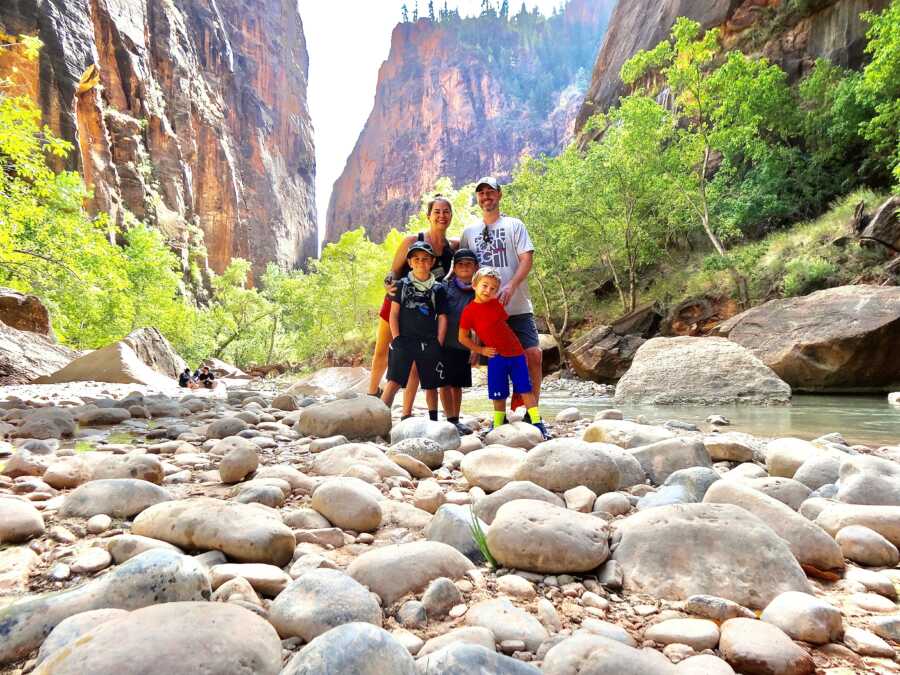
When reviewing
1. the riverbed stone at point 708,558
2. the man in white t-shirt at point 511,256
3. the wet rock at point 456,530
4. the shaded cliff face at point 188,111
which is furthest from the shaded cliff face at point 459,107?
the riverbed stone at point 708,558

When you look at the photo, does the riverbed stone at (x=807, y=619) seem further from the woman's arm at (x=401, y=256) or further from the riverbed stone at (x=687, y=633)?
the woman's arm at (x=401, y=256)

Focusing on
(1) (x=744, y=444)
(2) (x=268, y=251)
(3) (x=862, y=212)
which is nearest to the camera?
(1) (x=744, y=444)

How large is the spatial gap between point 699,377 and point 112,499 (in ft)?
27.7

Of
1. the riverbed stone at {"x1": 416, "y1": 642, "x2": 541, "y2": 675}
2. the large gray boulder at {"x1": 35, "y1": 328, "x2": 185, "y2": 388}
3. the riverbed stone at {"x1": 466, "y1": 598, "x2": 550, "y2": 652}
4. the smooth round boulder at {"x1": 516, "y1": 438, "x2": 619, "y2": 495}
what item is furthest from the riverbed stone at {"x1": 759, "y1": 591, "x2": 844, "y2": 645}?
the large gray boulder at {"x1": 35, "y1": 328, "x2": 185, "y2": 388}

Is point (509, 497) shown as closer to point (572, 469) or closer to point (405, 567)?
point (572, 469)

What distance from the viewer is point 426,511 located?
2184 mm

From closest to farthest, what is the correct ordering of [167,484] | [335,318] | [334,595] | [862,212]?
[334,595] → [167,484] → [862,212] → [335,318]

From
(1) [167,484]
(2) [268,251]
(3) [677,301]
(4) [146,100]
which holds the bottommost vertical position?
(1) [167,484]

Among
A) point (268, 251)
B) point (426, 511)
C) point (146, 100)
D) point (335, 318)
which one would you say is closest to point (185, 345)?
point (335, 318)

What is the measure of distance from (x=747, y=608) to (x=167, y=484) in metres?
2.52

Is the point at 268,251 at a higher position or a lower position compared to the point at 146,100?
lower

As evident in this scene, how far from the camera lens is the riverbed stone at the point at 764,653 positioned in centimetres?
106

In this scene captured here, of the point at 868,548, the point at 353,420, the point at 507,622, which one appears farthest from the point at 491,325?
the point at 507,622

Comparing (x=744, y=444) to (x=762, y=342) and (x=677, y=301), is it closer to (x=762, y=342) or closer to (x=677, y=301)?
(x=762, y=342)
